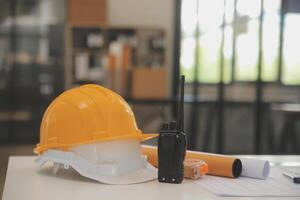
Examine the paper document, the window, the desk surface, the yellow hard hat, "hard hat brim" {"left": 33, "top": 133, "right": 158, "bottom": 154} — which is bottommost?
the paper document

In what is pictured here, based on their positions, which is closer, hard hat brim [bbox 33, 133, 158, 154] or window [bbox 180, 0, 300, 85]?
hard hat brim [bbox 33, 133, 158, 154]

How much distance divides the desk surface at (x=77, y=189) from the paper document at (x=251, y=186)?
4 centimetres

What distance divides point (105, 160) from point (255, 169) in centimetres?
42

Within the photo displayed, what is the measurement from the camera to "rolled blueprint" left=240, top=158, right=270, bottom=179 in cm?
119

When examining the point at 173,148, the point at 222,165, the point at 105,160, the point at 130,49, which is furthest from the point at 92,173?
the point at 130,49

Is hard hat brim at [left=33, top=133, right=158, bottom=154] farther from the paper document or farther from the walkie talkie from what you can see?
the paper document

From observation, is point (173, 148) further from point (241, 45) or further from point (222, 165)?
point (241, 45)

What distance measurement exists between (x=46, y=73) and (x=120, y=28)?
1.30m

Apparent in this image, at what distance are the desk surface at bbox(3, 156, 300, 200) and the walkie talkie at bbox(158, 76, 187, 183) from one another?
30mm

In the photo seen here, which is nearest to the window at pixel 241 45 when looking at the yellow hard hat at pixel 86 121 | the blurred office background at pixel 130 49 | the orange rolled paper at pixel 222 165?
the blurred office background at pixel 130 49

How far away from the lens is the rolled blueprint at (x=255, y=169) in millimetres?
1193

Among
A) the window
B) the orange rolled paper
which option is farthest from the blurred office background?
the orange rolled paper

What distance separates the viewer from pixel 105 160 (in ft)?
3.67

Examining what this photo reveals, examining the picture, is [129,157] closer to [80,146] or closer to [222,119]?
[80,146]
